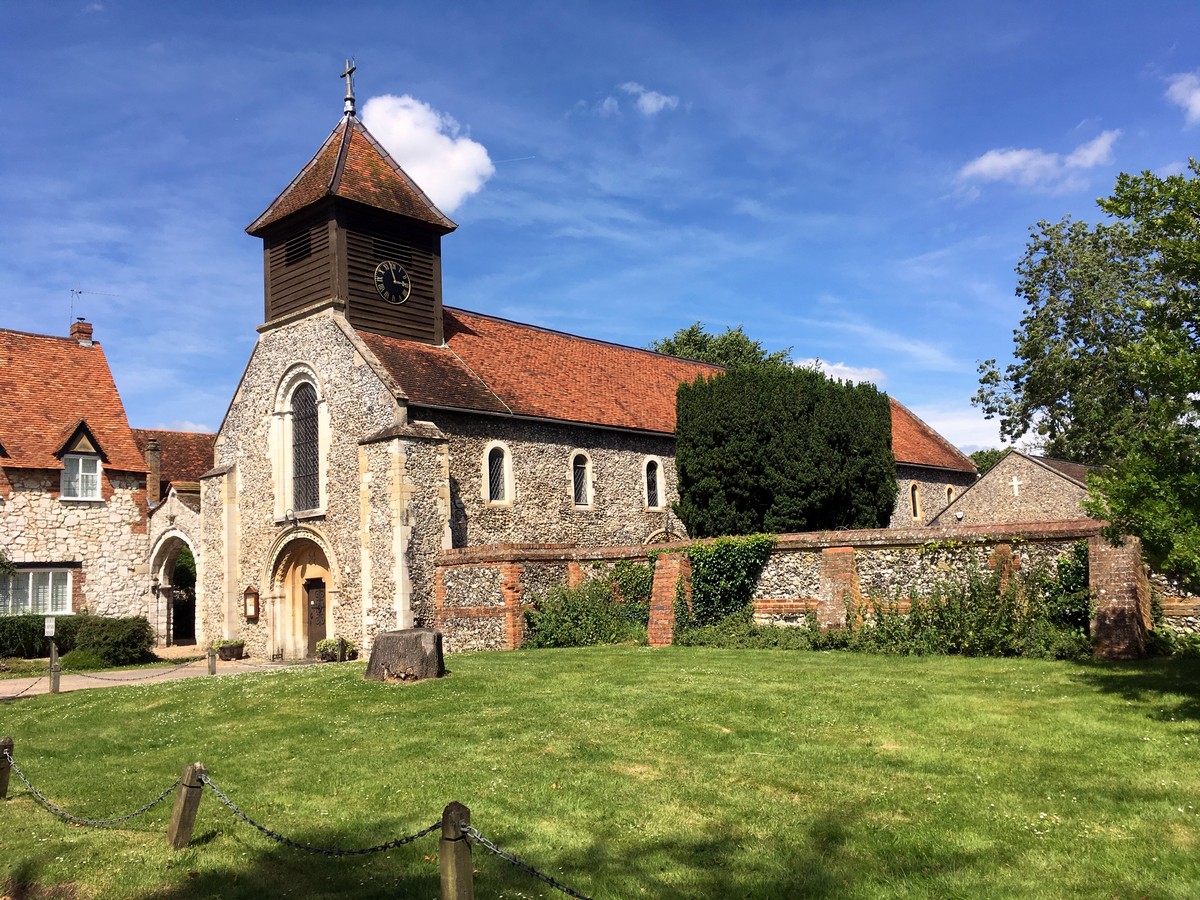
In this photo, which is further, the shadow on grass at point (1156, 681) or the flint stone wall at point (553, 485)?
the flint stone wall at point (553, 485)

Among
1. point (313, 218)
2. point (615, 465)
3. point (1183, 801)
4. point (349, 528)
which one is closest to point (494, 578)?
point (349, 528)

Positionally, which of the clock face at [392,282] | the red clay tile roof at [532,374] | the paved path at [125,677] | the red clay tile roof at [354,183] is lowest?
the paved path at [125,677]

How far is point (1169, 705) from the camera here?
34.6 feet

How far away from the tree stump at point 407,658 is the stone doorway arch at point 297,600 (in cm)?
1101

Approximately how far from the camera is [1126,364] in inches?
1158

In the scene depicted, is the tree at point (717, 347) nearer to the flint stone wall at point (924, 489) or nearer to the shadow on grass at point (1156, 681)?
the flint stone wall at point (924, 489)

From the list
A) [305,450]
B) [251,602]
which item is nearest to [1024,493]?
[305,450]

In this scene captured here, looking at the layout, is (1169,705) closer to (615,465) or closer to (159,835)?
(159,835)

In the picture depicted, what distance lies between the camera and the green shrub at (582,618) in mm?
20547

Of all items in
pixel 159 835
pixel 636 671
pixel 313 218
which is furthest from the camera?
pixel 313 218

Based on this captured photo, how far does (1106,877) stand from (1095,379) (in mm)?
36684

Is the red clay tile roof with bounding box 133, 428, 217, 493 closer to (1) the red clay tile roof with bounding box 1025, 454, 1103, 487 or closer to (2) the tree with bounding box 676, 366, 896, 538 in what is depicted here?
(2) the tree with bounding box 676, 366, 896, 538

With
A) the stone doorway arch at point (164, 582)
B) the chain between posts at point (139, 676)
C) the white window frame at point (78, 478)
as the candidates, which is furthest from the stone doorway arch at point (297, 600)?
the white window frame at point (78, 478)

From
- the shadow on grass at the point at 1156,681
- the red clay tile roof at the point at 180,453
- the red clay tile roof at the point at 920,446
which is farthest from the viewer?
the red clay tile roof at the point at 920,446
